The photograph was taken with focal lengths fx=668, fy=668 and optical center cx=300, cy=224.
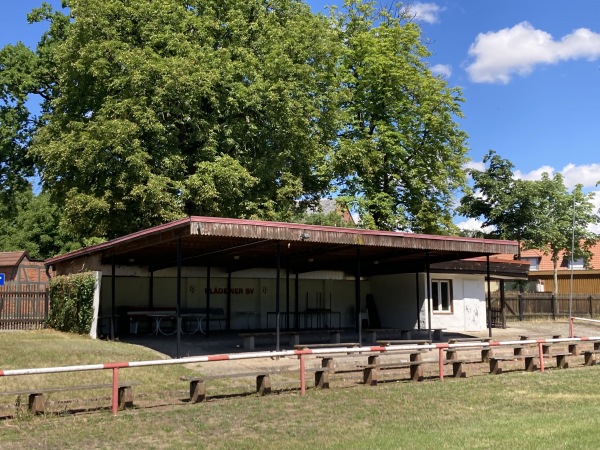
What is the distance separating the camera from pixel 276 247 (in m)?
17.2

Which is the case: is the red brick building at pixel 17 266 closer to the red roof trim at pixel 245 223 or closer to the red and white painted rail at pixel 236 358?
the red roof trim at pixel 245 223

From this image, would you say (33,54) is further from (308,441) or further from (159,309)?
(308,441)

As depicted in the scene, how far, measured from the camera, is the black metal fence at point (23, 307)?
23719 millimetres

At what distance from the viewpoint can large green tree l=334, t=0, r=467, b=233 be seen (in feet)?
104

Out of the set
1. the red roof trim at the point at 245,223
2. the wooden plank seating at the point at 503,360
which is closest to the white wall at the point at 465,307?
the red roof trim at the point at 245,223

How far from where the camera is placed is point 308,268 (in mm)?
24625

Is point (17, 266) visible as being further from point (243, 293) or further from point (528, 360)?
point (528, 360)

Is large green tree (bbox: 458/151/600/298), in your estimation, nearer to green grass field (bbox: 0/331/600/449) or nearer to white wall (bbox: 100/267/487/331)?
white wall (bbox: 100/267/487/331)

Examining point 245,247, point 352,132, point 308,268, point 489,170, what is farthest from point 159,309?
point 489,170

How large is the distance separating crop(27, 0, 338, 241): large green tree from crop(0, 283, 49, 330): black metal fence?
2934 mm

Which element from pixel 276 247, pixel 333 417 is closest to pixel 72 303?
pixel 276 247

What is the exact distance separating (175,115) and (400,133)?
1202 centimetres

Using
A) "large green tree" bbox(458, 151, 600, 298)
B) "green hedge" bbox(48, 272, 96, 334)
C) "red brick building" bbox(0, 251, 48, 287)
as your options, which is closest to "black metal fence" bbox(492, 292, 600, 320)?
"large green tree" bbox(458, 151, 600, 298)

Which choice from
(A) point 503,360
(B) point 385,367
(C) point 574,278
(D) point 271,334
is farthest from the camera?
(C) point 574,278
